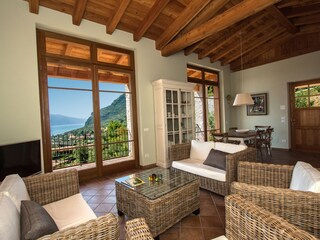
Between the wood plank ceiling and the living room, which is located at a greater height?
the wood plank ceiling

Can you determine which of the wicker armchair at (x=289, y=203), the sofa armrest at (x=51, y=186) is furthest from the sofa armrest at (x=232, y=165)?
the sofa armrest at (x=51, y=186)

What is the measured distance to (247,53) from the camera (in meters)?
6.70

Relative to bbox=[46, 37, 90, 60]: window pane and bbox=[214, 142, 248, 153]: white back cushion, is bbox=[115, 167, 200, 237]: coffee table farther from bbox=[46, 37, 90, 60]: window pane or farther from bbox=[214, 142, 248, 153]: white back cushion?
bbox=[46, 37, 90, 60]: window pane

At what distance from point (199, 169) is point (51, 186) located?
6.99 feet

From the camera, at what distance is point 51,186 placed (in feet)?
6.42

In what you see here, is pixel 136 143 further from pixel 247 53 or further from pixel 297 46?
pixel 297 46

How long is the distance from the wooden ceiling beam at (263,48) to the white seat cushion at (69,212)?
7.16 meters

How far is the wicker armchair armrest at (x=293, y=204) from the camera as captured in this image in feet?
4.00

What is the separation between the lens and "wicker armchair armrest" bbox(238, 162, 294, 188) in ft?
6.58

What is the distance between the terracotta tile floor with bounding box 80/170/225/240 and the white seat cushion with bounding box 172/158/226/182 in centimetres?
35

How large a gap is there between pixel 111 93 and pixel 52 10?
1937mm

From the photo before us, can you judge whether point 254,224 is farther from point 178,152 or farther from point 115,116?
point 115,116

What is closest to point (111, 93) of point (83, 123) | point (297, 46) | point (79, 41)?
point (83, 123)

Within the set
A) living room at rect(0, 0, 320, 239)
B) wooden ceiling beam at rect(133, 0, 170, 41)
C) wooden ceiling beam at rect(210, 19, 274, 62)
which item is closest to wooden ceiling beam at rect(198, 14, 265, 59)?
wooden ceiling beam at rect(210, 19, 274, 62)
